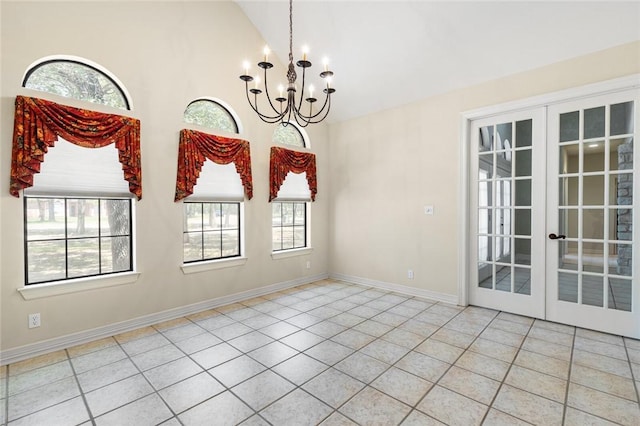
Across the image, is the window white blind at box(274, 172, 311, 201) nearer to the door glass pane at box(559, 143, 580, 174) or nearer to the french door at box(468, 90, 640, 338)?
the french door at box(468, 90, 640, 338)

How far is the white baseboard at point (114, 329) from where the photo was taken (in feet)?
9.21

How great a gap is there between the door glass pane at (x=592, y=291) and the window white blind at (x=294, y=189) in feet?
12.8

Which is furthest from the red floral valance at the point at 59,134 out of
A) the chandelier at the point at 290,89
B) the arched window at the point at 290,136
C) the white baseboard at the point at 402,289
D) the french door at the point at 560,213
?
the french door at the point at 560,213

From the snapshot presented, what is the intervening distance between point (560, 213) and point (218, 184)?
166 inches

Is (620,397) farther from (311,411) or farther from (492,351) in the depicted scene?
(311,411)

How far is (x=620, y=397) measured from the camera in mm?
2217

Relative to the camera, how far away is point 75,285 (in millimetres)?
3111

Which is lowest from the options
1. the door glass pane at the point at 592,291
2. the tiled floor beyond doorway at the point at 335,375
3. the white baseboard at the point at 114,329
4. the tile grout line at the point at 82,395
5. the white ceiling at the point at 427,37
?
the tile grout line at the point at 82,395

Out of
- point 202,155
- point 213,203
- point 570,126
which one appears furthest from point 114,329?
point 570,126

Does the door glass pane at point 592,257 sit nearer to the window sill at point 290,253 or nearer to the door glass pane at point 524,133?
the door glass pane at point 524,133

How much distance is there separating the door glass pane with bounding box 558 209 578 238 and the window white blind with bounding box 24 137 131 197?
4.87m

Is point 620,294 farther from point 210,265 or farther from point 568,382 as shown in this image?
point 210,265

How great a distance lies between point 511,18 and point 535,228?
2.33m

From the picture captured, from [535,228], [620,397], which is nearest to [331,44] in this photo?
[535,228]
